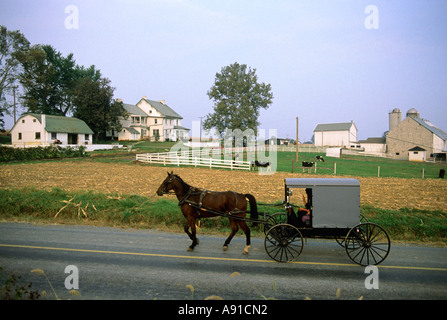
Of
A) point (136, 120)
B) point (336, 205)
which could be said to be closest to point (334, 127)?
point (136, 120)

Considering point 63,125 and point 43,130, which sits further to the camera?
point 63,125

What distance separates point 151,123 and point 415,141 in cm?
6701

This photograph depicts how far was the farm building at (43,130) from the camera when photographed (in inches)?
2168

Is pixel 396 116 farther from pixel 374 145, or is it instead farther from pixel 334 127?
pixel 374 145

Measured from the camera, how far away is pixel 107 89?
66500mm

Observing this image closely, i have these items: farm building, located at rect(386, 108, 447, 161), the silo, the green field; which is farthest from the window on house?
the silo

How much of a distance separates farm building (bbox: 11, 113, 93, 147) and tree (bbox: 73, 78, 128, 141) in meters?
6.06

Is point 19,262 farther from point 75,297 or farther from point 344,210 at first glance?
point 344,210

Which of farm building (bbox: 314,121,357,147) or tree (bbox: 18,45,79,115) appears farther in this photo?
farm building (bbox: 314,121,357,147)

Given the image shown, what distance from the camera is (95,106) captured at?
214ft

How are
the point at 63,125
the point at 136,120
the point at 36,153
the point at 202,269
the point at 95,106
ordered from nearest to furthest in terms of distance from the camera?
the point at 202,269
the point at 36,153
the point at 63,125
the point at 95,106
the point at 136,120

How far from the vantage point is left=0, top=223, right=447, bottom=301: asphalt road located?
6.04m

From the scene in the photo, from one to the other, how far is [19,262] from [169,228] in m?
5.09

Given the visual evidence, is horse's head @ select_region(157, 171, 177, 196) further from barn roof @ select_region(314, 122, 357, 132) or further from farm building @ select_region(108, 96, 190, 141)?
barn roof @ select_region(314, 122, 357, 132)
